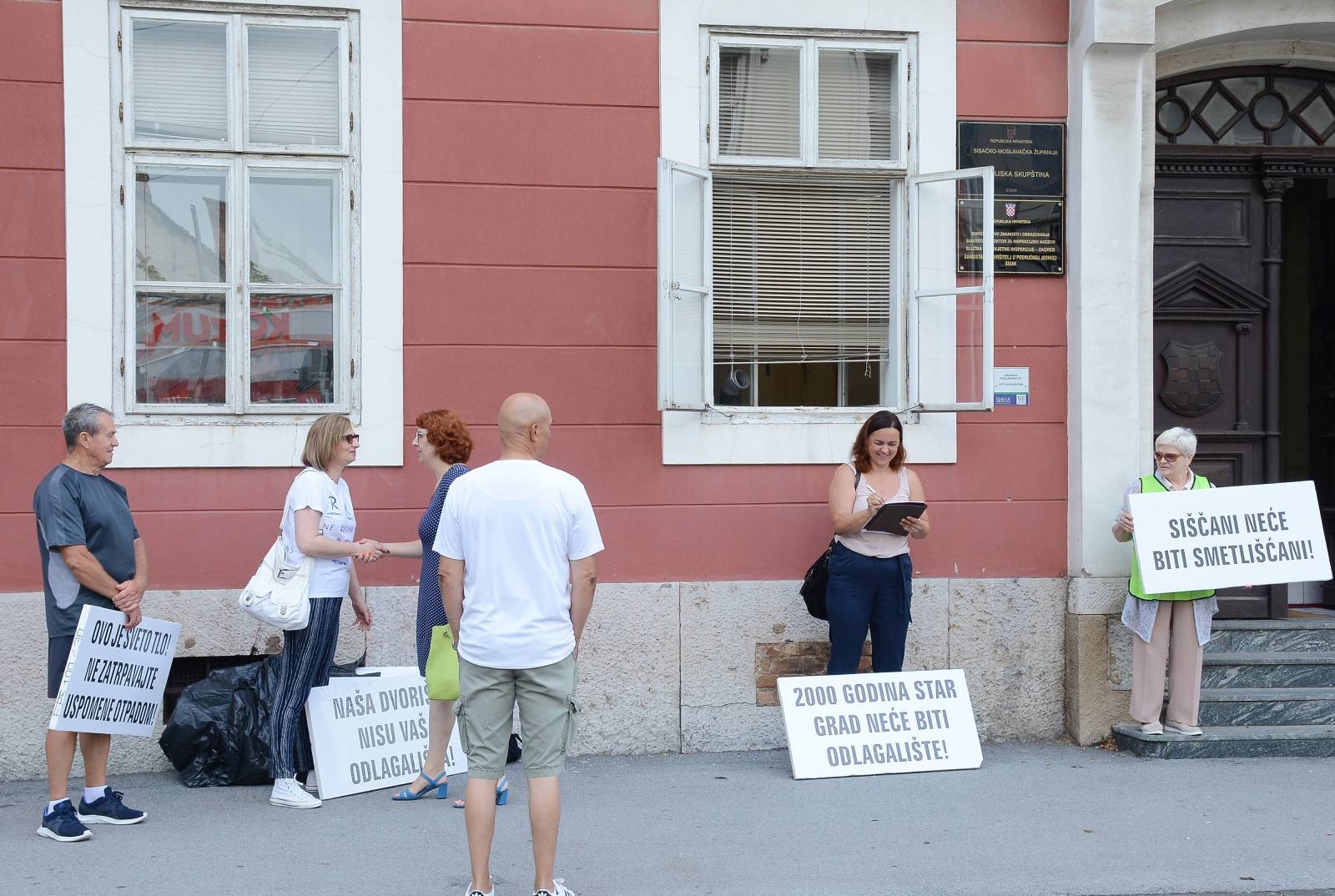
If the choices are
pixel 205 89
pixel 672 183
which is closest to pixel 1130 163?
pixel 672 183

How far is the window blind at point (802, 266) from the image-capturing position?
6.72m

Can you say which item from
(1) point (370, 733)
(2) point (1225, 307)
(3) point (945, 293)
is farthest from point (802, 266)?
(1) point (370, 733)

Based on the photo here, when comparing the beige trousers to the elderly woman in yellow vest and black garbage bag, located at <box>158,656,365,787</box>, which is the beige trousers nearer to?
the elderly woman in yellow vest

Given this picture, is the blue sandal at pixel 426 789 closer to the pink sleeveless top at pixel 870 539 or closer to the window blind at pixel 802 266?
the pink sleeveless top at pixel 870 539

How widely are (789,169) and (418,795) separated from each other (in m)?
3.56

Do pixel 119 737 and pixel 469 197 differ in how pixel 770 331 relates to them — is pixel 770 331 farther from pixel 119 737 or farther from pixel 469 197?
pixel 119 737

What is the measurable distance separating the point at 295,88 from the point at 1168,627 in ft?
16.4

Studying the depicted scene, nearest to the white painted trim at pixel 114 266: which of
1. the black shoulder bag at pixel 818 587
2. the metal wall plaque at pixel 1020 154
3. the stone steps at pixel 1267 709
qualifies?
the black shoulder bag at pixel 818 587

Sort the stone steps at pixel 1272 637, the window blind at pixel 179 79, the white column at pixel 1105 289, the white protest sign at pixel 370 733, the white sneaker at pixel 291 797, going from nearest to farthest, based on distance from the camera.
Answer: the white sneaker at pixel 291 797 < the white protest sign at pixel 370 733 < the window blind at pixel 179 79 < the white column at pixel 1105 289 < the stone steps at pixel 1272 637

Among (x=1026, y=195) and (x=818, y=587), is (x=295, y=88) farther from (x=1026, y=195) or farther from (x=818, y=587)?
(x=1026, y=195)

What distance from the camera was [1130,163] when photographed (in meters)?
6.64

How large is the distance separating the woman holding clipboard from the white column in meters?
1.06

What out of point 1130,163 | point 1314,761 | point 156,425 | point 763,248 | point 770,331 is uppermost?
point 1130,163

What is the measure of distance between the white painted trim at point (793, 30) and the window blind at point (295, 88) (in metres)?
1.62
